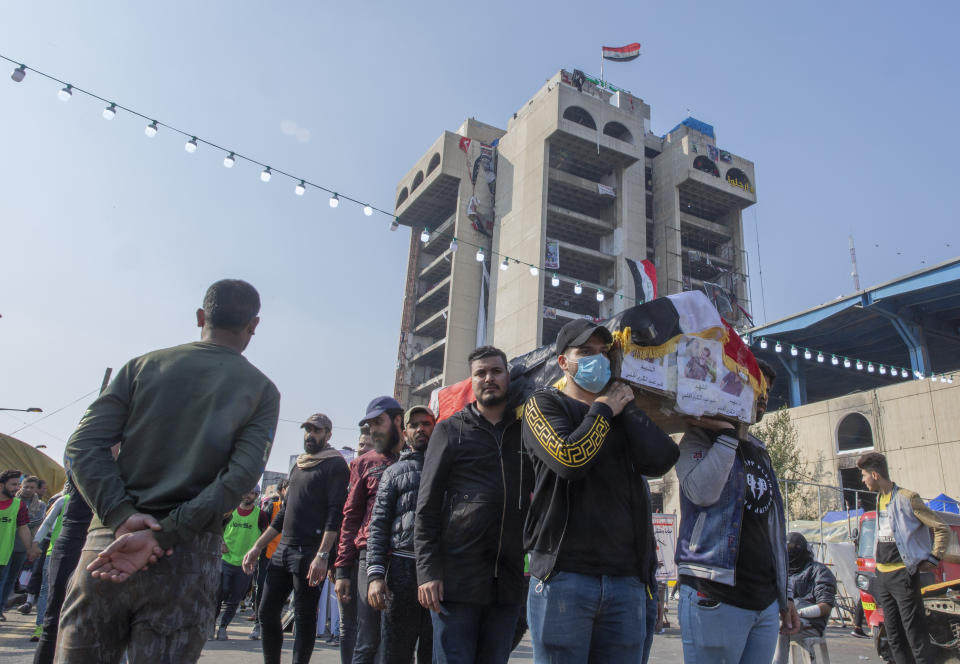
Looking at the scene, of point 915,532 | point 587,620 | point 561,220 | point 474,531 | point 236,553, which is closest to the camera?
point 587,620

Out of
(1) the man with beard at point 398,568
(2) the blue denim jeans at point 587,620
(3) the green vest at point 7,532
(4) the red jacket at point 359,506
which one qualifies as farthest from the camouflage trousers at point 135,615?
(3) the green vest at point 7,532

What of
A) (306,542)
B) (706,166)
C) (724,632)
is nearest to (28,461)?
(306,542)

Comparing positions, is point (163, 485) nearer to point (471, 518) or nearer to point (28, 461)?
point (471, 518)

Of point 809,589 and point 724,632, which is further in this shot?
point 809,589

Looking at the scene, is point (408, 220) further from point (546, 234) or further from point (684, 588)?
point (684, 588)

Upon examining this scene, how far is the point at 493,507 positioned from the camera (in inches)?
114

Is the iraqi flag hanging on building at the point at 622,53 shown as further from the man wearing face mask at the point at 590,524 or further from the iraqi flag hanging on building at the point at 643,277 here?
the man wearing face mask at the point at 590,524

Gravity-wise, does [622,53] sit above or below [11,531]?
above

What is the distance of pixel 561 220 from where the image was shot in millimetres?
46812

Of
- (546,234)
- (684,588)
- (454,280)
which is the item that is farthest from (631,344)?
(454,280)

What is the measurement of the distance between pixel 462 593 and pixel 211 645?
4.89 m

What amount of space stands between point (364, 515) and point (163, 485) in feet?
7.84

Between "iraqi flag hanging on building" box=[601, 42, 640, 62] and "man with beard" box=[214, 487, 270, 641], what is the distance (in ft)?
178

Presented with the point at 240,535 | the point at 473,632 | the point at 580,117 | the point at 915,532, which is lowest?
the point at 473,632
